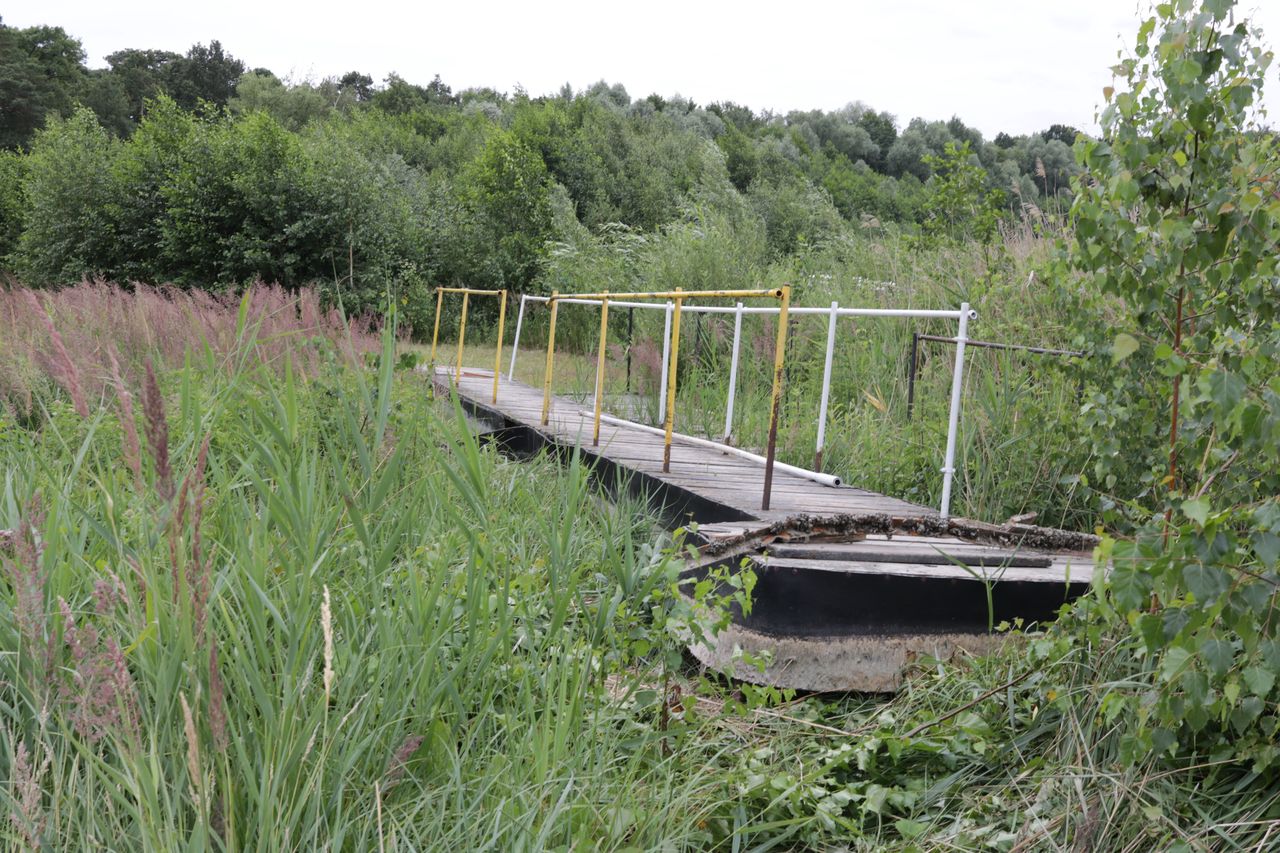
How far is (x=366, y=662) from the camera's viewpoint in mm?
2109

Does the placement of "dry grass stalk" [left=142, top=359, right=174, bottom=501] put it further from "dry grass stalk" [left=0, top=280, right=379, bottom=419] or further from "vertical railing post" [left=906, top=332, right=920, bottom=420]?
"vertical railing post" [left=906, top=332, right=920, bottom=420]

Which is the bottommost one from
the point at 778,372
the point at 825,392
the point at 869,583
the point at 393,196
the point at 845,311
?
the point at 869,583

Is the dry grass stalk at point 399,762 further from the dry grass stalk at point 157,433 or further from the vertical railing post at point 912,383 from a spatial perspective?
the vertical railing post at point 912,383

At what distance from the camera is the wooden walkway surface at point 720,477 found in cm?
486

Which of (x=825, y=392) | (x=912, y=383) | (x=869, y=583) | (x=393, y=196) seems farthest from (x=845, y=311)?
(x=393, y=196)

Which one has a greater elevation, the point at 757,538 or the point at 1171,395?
the point at 1171,395

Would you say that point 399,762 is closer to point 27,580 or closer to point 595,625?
point 27,580

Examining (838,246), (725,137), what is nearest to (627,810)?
(838,246)

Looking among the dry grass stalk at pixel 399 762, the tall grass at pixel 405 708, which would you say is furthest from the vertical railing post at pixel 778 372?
the dry grass stalk at pixel 399 762

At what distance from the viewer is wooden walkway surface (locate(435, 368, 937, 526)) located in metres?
4.86

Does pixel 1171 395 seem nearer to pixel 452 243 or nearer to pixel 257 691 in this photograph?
pixel 257 691

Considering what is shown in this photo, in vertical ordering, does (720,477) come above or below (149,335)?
below

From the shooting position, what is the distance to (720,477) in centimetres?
561

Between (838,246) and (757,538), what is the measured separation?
10.5 meters
